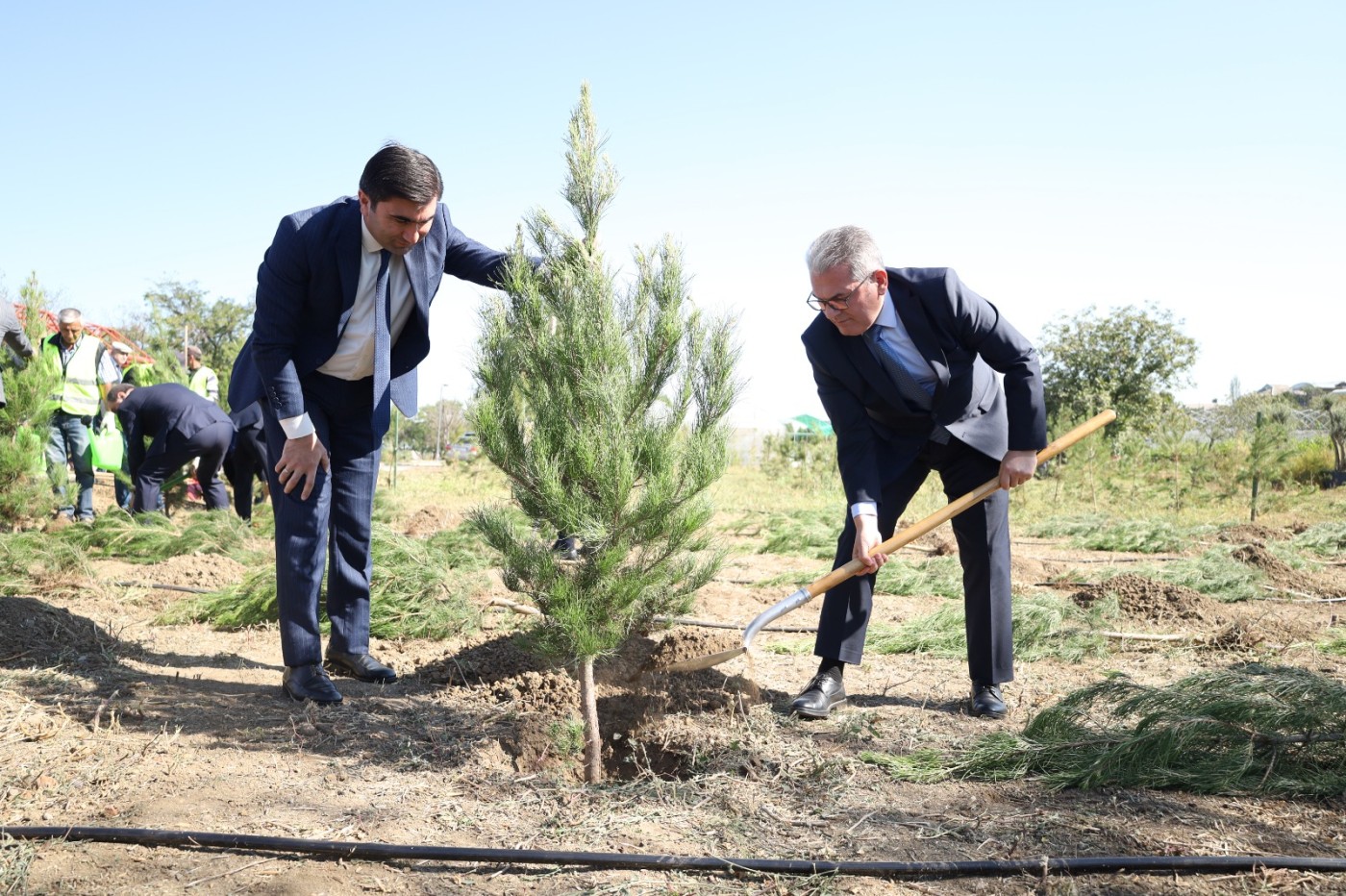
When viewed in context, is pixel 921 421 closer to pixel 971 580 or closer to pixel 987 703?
pixel 971 580

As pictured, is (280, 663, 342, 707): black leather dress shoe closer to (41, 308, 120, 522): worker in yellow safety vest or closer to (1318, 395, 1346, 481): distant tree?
(41, 308, 120, 522): worker in yellow safety vest

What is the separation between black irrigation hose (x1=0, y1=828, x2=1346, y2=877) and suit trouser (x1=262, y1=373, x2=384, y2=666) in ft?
4.23

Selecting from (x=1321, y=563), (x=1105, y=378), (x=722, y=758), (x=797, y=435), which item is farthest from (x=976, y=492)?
(x=1105, y=378)

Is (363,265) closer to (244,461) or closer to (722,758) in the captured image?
(722,758)

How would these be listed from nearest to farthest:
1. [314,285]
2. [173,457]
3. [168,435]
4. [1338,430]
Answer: [314,285] → [168,435] → [173,457] → [1338,430]

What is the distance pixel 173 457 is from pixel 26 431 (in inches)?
53.6

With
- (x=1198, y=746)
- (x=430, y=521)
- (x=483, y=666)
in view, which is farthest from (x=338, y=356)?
(x=430, y=521)

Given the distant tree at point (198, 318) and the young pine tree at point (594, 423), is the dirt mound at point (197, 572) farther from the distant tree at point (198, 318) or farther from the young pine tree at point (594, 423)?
the distant tree at point (198, 318)

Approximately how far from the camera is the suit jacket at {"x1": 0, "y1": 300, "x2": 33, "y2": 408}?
16.8ft

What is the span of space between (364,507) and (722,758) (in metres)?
1.89

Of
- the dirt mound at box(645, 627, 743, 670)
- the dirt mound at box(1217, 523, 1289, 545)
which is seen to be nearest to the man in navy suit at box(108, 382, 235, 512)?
the dirt mound at box(645, 627, 743, 670)

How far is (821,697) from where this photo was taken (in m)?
3.77

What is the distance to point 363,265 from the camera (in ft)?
11.6

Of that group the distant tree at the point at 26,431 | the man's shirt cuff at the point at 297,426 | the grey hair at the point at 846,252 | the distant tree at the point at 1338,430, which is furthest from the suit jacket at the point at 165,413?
the distant tree at the point at 1338,430
